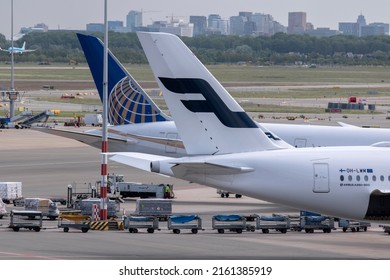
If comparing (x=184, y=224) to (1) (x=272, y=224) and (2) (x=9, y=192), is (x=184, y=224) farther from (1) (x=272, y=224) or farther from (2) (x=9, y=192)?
(2) (x=9, y=192)

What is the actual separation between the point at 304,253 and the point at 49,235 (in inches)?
467

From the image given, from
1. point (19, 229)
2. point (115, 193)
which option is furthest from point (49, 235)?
point (115, 193)

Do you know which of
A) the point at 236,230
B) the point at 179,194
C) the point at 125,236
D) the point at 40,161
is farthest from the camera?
the point at 40,161

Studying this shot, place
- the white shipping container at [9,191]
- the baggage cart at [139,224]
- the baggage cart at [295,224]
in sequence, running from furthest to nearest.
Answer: the white shipping container at [9,191] < the baggage cart at [295,224] < the baggage cart at [139,224]

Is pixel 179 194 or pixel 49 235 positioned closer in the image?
pixel 49 235

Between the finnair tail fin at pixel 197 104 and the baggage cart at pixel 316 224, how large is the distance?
372 inches

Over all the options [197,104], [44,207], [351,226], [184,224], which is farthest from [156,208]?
[197,104]

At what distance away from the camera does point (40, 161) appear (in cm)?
9825

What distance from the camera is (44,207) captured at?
202 ft

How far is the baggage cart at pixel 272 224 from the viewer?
182 ft

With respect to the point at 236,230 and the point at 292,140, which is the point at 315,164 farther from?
the point at 292,140

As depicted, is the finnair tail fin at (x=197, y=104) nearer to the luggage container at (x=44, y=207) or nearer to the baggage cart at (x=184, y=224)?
the baggage cart at (x=184, y=224)

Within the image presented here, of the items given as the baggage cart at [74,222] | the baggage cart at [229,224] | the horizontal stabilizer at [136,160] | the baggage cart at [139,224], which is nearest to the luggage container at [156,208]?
the baggage cart at [74,222]

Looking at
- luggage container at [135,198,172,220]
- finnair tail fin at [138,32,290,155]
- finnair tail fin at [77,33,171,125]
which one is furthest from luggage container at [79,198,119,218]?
finnair tail fin at [77,33,171,125]
